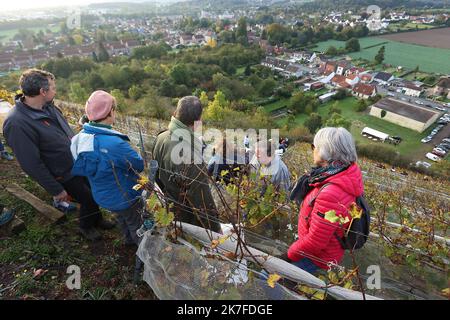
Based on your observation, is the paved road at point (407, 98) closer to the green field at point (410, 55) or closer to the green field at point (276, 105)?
the green field at point (410, 55)

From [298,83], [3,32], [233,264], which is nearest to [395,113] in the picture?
[298,83]

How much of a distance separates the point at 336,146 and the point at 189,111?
1.33 metres

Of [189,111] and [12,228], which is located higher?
[189,111]

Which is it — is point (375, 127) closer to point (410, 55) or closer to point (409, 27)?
point (410, 55)

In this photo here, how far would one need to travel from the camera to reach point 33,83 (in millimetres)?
2645

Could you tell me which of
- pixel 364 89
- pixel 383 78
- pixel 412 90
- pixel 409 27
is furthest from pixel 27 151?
pixel 409 27

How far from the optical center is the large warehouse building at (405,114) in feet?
95.0

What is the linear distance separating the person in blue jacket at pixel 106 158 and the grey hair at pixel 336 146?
61.4 inches

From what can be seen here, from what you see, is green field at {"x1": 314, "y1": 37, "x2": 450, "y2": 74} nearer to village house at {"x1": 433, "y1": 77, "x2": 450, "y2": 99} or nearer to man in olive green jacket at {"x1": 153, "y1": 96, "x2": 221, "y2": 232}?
village house at {"x1": 433, "y1": 77, "x2": 450, "y2": 99}

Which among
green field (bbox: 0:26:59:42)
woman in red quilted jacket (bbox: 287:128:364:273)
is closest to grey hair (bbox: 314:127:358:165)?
woman in red quilted jacket (bbox: 287:128:364:273)

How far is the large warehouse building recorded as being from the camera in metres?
29.0

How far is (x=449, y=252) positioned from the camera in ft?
9.08

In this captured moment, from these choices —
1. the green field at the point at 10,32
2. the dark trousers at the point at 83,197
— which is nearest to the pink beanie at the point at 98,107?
the dark trousers at the point at 83,197

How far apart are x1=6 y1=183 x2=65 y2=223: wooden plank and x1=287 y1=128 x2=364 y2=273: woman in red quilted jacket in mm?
2816
